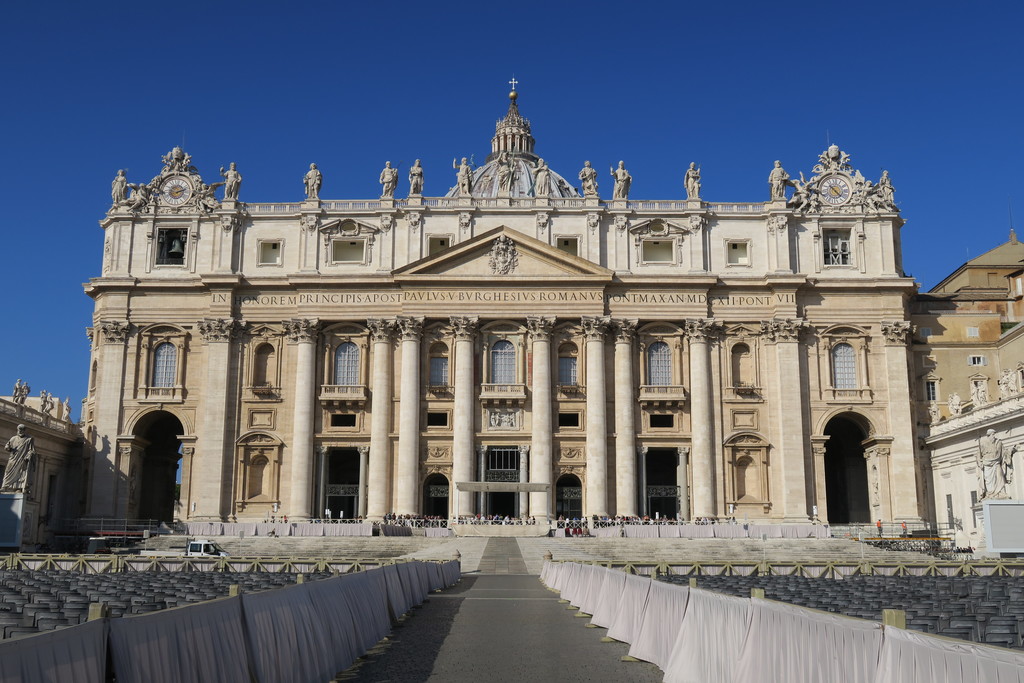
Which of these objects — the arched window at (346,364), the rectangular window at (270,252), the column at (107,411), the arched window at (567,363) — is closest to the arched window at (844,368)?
the arched window at (567,363)

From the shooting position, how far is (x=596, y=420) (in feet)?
210

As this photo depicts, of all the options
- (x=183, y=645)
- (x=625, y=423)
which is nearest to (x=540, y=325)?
(x=625, y=423)

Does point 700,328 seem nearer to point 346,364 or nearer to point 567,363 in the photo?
point 567,363

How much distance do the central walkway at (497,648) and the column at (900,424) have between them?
137 feet

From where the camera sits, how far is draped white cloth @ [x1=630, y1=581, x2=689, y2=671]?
581 inches

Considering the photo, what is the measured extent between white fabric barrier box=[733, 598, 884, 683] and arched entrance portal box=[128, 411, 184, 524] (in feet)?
203

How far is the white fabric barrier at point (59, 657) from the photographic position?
723 cm

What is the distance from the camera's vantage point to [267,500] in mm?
64938

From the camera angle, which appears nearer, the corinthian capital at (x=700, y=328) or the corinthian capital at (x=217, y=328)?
the corinthian capital at (x=700, y=328)

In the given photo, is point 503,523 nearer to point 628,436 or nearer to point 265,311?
point 628,436

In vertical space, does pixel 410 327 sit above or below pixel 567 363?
above

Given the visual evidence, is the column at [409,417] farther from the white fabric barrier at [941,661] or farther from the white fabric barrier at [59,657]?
the white fabric barrier at [941,661]

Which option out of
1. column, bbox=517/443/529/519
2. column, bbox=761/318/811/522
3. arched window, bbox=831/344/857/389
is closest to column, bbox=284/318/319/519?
column, bbox=517/443/529/519

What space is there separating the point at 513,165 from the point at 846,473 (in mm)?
52684
